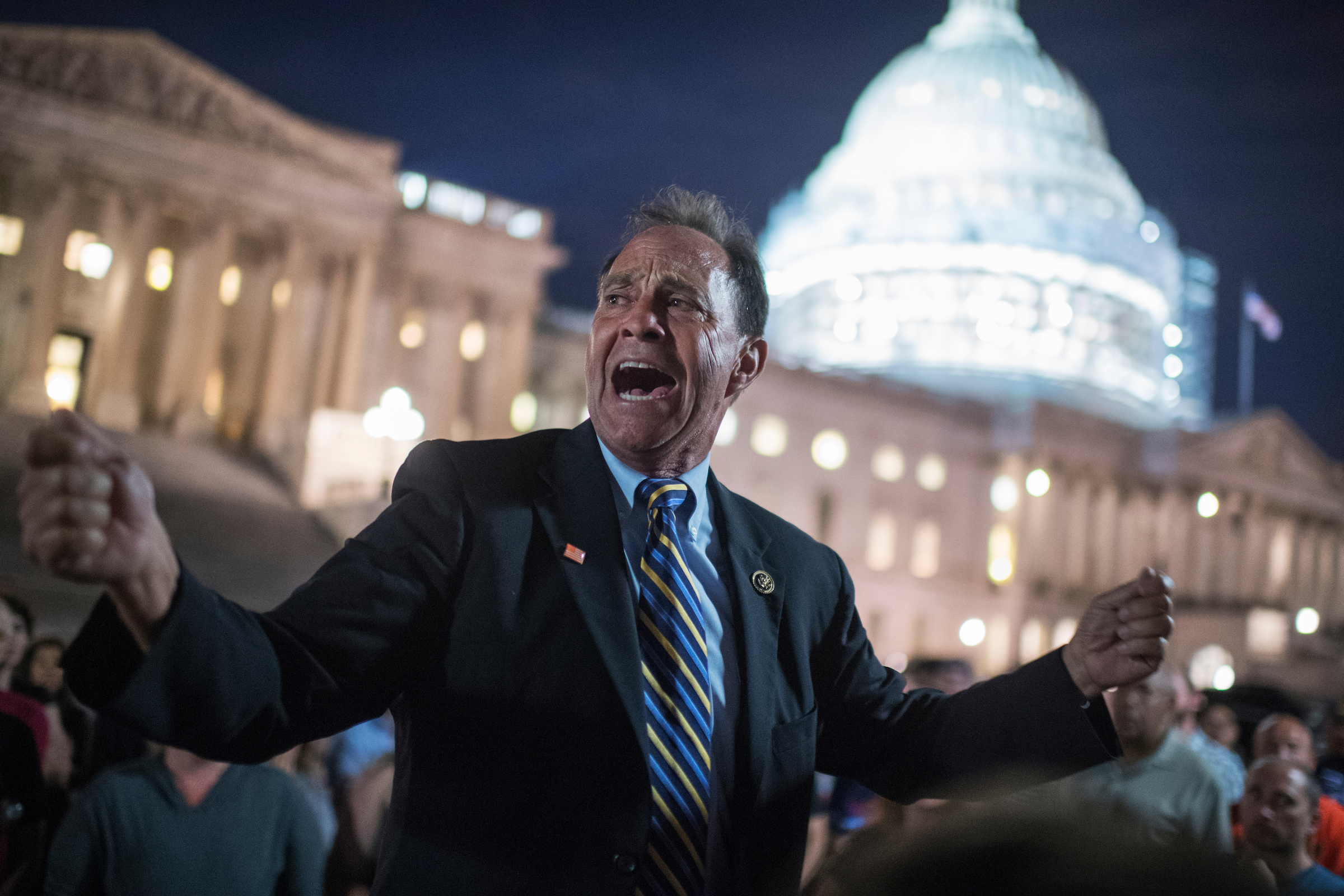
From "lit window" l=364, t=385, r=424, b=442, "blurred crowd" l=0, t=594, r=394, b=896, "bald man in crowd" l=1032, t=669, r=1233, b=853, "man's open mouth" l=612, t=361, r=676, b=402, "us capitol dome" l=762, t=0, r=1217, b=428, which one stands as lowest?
"blurred crowd" l=0, t=594, r=394, b=896

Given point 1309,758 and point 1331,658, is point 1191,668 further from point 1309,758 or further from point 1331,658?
point 1309,758

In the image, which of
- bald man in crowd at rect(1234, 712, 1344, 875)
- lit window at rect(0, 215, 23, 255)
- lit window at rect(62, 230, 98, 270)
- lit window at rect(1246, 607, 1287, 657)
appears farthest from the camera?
lit window at rect(1246, 607, 1287, 657)

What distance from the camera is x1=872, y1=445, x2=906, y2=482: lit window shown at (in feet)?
192

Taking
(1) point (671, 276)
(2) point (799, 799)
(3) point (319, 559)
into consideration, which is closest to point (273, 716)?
(2) point (799, 799)

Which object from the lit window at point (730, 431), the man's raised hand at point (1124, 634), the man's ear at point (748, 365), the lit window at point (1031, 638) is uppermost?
the lit window at point (730, 431)

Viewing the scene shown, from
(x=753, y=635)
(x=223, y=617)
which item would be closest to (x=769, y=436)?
(x=753, y=635)

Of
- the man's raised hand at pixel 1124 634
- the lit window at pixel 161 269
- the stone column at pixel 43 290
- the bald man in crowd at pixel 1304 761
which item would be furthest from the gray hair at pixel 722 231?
the lit window at pixel 161 269

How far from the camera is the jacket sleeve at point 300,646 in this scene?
1833mm

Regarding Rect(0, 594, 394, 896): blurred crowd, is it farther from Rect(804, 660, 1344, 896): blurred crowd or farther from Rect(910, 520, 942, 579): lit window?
Rect(910, 520, 942, 579): lit window

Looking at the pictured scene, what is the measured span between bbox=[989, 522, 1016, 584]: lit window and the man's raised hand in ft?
198

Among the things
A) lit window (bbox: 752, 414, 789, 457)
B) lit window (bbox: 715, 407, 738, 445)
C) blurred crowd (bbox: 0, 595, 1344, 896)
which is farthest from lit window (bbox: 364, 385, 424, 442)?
blurred crowd (bbox: 0, 595, 1344, 896)

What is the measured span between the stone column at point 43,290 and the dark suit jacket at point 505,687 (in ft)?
114

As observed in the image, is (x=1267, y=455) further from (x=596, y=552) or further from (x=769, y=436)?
(x=596, y=552)

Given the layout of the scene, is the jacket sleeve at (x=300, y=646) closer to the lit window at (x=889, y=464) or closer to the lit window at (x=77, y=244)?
the lit window at (x=77, y=244)
